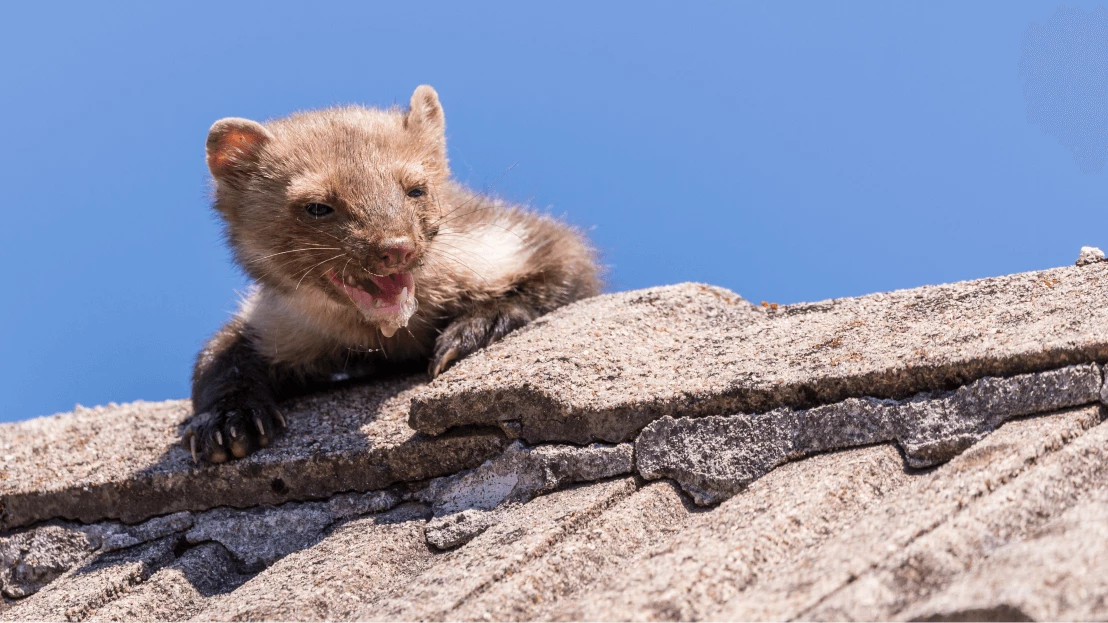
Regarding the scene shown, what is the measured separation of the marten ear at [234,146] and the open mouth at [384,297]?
0.86 m

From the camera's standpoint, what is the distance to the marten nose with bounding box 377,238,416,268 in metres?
3.90

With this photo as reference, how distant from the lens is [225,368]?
481 cm

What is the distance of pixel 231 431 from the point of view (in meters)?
3.90

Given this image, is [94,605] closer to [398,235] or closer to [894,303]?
[398,235]

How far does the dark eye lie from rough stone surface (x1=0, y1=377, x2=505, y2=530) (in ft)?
2.70

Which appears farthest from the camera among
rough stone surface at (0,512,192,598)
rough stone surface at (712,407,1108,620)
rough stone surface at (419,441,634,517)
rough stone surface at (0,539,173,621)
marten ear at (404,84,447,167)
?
marten ear at (404,84,447,167)

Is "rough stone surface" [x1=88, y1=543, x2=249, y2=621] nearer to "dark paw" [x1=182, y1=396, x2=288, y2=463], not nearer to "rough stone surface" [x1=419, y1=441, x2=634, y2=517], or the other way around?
"dark paw" [x1=182, y1=396, x2=288, y2=463]

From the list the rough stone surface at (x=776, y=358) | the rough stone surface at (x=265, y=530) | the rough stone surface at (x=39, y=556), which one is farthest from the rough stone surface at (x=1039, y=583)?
the rough stone surface at (x=39, y=556)

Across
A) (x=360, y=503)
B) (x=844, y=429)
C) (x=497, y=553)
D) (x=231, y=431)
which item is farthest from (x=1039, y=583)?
(x=231, y=431)

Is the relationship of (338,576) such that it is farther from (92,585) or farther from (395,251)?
(395,251)

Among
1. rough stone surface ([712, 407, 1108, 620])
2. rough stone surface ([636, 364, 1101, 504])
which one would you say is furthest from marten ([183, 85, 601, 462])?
rough stone surface ([712, 407, 1108, 620])

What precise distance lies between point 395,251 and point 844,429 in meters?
1.98

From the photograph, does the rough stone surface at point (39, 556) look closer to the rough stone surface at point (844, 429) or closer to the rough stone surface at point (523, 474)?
the rough stone surface at point (523, 474)

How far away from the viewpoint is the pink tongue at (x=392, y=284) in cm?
408
